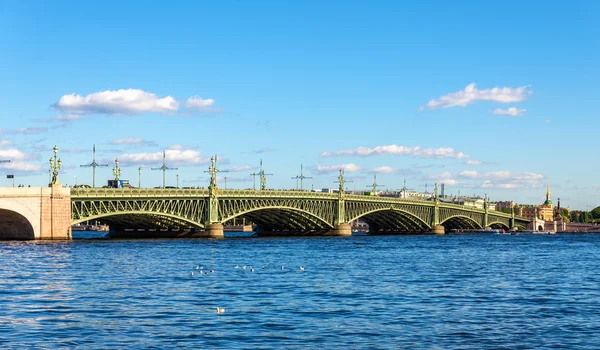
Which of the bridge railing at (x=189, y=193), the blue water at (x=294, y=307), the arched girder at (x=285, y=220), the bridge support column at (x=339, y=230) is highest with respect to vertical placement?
the bridge railing at (x=189, y=193)

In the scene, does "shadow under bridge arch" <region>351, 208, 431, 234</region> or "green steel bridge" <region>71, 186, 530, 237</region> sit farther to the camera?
"shadow under bridge arch" <region>351, 208, 431, 234</region>

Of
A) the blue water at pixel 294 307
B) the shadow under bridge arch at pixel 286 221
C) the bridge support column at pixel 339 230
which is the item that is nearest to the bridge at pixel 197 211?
the shadow under bridge arch at pixel 286 221

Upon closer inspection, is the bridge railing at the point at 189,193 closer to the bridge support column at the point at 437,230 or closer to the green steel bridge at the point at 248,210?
the green steel bridge at the point at 248,210

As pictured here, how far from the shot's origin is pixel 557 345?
90.6 feet

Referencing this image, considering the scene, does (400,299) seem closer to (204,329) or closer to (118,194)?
(204,329)

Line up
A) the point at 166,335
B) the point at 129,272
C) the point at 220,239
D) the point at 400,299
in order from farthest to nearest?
1. the point at 220,239
2. the point at 129,272
3. the point at 400,299
4. the point at 166,335

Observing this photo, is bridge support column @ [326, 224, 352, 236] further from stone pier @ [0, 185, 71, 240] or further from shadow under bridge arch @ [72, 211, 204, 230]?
stone pier @ [0, 185, 71, 240]

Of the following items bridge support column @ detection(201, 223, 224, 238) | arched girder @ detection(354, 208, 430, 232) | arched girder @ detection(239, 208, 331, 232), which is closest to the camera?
bridge support column @ detection(201, 223, 224, 238)

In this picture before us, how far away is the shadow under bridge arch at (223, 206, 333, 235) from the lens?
143125 mm

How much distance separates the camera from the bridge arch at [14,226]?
97.4 meters

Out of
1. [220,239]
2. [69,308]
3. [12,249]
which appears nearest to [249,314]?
[69,308]

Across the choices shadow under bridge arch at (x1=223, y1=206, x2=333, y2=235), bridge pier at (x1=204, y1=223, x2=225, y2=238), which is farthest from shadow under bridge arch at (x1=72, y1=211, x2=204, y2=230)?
shadow under bridge arch at (x1=223, y1=206, x2=333, y2=235)

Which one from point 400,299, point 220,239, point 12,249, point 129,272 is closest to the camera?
point 400,299

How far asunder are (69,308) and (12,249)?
47.4m
